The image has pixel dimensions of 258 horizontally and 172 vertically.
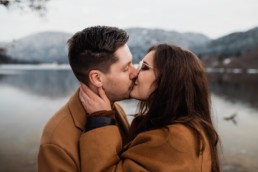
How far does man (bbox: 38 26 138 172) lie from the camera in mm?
1820

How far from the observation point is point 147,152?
1.82 metres

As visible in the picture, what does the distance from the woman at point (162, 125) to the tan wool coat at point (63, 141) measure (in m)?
0.04

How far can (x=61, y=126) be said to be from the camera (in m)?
1.88

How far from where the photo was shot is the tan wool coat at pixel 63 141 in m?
1.80

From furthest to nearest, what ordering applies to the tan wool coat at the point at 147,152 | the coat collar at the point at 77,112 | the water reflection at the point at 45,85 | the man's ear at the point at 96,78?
the water reflection at the point at 45,85 → the man's ear at the point at 96,78 → the coat collar at the point at 77,112 → the tan wool coat at the point at 147,152

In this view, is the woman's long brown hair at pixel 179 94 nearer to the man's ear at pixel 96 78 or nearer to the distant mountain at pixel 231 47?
the man's ear at pixel 96 78

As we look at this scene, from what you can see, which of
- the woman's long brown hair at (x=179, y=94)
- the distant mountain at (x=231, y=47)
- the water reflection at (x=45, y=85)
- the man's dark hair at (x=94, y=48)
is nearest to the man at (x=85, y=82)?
the man's dark hair at (x=94, y=48)

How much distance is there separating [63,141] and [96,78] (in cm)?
46

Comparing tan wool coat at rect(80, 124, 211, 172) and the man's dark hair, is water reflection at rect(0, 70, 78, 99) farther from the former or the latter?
tan wool coat at rect(80, 124, 211, 172)

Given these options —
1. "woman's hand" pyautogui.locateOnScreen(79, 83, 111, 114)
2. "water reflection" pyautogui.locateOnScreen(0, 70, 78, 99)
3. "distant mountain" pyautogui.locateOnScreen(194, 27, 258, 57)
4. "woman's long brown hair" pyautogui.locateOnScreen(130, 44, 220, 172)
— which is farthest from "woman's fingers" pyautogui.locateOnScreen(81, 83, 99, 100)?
"distant mountain" pyautogui.locateOnScreen(194, 27, 258, 57)

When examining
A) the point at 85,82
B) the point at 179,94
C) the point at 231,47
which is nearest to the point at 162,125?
the point at 179,94

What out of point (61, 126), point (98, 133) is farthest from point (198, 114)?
point (61, 126)

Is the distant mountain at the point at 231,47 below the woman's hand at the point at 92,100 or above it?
below

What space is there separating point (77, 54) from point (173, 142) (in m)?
0.75
